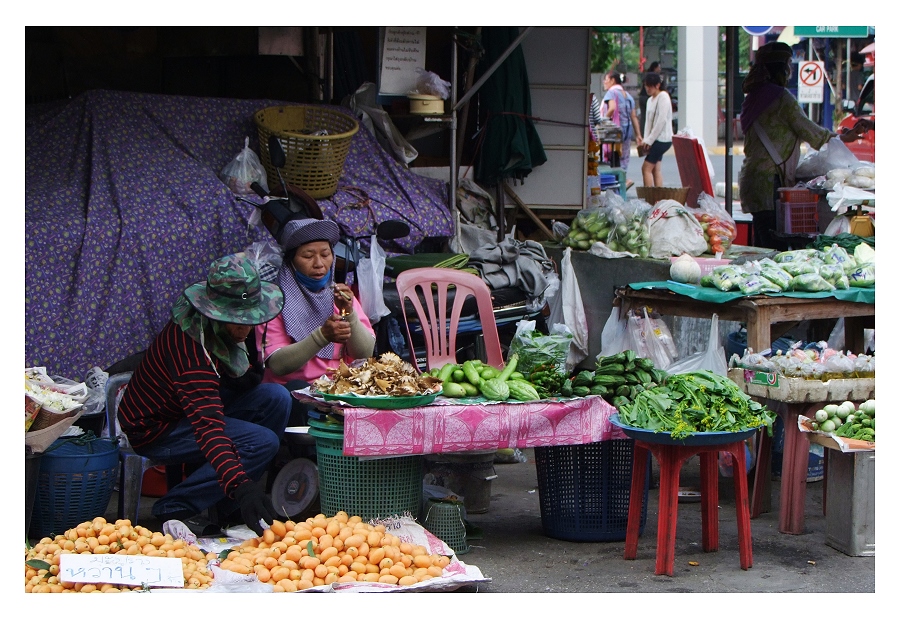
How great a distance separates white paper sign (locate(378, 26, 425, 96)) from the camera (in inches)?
290

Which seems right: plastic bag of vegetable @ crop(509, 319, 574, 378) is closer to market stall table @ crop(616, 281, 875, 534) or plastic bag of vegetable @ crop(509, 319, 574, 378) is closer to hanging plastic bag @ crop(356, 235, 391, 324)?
market stall table @ crop(616, 281, 875, 534)

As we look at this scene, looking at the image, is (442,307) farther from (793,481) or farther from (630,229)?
(793,481)

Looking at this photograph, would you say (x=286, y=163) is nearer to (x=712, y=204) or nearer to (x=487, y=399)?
(x=487, y=399)

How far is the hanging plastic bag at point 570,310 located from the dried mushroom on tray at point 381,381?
301cm

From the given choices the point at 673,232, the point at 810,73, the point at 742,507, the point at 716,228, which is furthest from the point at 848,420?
the point at 810,73

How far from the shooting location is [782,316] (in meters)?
5.87

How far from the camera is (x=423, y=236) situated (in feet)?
23.7

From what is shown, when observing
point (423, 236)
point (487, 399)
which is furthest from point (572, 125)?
point (487, 399)

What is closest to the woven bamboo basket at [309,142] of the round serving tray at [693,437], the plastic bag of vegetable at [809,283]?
the plastic bag of vegetable at [809,283]

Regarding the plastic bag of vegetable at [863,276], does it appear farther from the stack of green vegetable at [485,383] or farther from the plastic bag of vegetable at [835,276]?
the stack of green vegetable at [485,383]

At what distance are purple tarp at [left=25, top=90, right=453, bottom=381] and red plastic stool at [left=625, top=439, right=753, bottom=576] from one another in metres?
2.91

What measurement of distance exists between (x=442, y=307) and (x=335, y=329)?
1.21 meters

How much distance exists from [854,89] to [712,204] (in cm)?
1879

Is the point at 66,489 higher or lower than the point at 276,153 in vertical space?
lower
